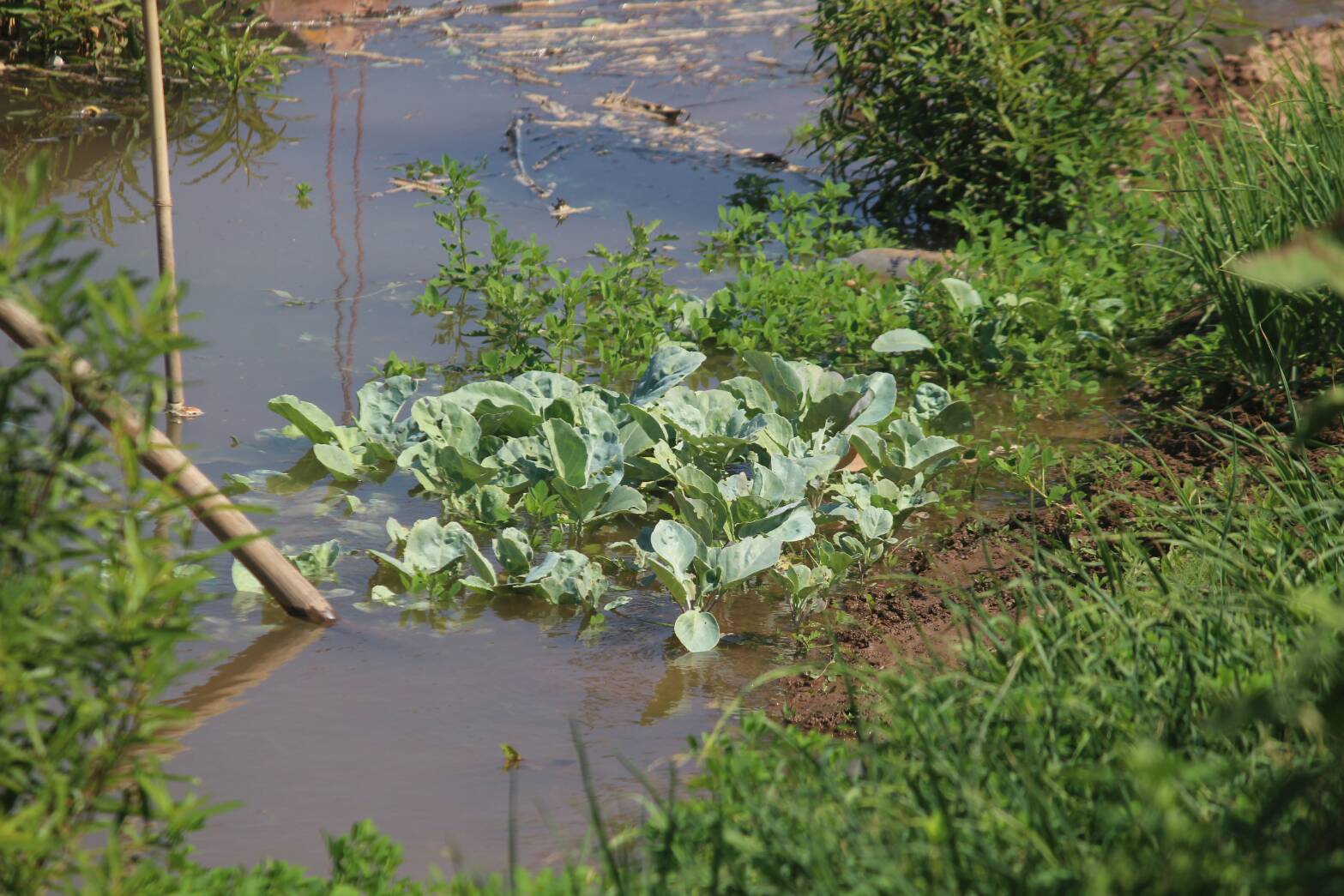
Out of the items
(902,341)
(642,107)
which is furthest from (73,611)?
(642,107)

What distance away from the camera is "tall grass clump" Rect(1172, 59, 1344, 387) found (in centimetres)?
411

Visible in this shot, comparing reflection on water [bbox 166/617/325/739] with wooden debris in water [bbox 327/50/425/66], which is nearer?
reflection on water [bbox 166/617/325/739]

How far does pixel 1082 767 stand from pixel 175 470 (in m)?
1.79

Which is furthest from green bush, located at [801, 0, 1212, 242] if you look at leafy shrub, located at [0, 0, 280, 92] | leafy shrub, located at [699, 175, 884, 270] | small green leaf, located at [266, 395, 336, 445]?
leafy shrub, located at [0, 0, 280, 92]

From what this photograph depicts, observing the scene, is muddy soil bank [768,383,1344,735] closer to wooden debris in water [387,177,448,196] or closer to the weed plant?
the weed plant

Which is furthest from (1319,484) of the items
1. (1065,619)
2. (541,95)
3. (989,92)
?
(541,95)

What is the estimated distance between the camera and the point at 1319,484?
121 inches

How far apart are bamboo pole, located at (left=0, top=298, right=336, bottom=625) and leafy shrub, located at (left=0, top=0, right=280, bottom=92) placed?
223 inches

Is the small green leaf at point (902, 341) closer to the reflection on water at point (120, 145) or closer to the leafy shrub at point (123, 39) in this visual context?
the reflection on water at point (120, 145)

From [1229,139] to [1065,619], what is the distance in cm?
267

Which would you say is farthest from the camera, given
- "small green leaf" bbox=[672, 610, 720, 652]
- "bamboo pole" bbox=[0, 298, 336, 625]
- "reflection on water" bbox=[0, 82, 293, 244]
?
"reflection on water" bbox=[0, 82, 293, 244]

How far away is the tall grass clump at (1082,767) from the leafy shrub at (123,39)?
7.23m

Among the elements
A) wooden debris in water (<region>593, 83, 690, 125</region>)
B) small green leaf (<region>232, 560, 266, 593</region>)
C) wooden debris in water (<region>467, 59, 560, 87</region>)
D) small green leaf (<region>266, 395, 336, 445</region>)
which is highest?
wooden debris in water (<region>467, 59, 560, 87</region>)

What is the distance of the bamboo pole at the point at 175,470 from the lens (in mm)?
→ 2041
